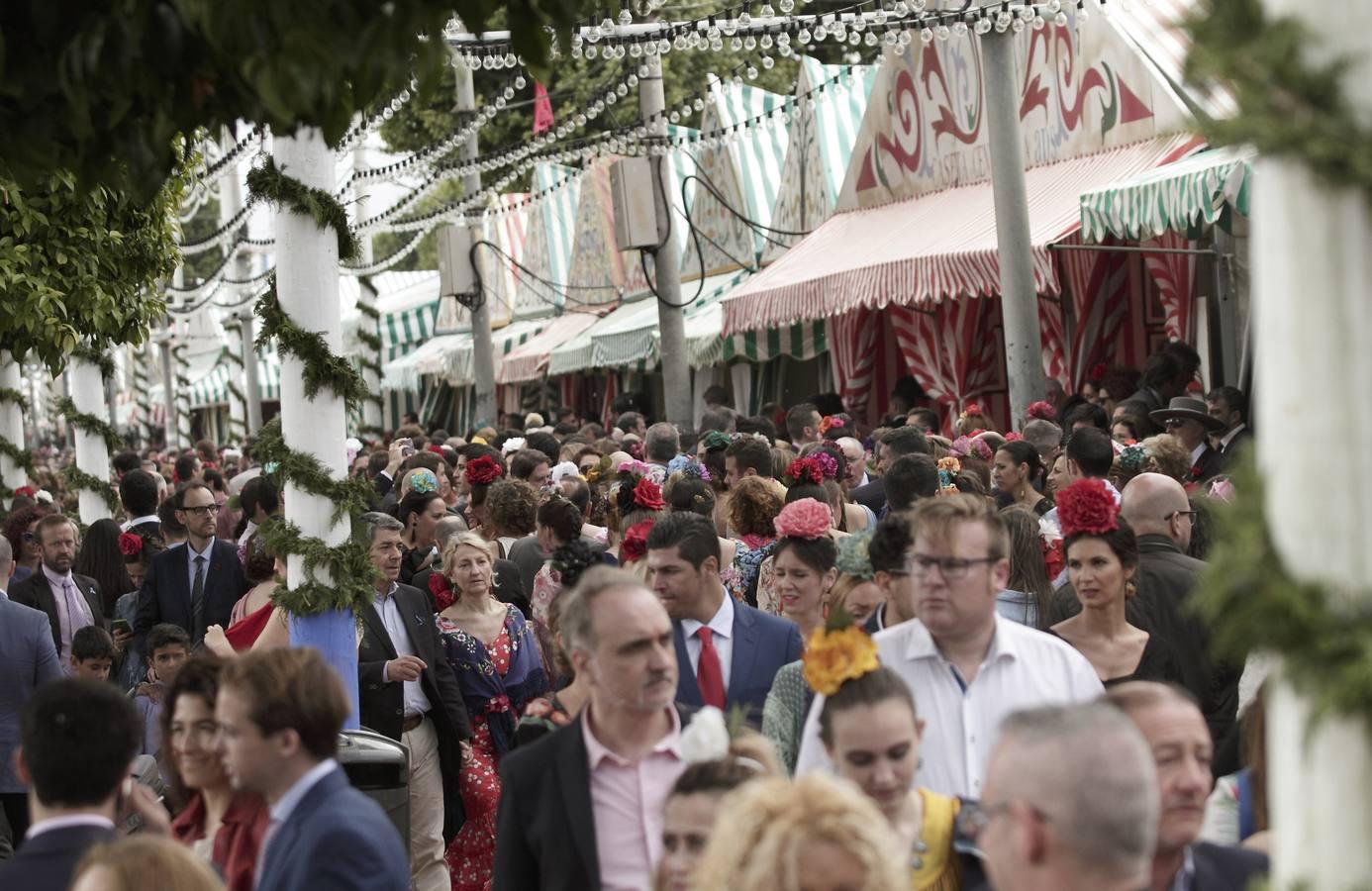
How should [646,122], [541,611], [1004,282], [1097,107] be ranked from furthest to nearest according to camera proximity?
[646,122] < [1097,107] < [1004,282] < [541,611]

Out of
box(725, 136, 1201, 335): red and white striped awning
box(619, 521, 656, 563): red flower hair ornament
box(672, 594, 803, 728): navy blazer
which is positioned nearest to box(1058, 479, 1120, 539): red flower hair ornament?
box(672, 594, 803, 728): navy blazer

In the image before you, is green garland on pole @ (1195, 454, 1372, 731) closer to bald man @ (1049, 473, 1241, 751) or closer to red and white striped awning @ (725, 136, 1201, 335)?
bald man @ (1049, 473, 1241, 751)

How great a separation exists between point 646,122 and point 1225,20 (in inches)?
754

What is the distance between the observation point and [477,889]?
29.1ft

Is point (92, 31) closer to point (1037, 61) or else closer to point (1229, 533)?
point (1229, 533)

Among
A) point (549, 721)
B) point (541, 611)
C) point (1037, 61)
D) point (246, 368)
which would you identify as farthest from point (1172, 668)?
point (246, 368)

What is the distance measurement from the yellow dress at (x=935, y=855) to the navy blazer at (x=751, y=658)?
1.62 metres

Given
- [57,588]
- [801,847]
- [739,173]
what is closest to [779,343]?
[739,173]

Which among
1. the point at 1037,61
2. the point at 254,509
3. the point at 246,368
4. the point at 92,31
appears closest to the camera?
the point at 92,31

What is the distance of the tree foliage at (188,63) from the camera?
12.2 feet

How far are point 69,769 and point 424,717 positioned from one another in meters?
4.07

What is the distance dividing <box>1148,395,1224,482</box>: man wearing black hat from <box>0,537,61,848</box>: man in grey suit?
21.9ft

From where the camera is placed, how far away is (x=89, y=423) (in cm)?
1712

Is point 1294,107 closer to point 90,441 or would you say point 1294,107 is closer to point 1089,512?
point 1089,512
